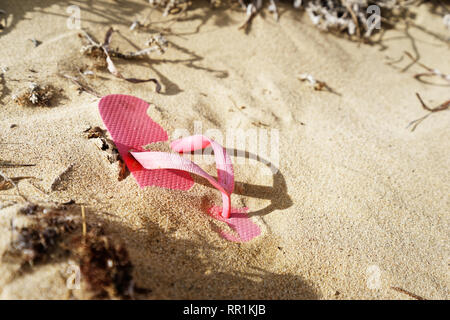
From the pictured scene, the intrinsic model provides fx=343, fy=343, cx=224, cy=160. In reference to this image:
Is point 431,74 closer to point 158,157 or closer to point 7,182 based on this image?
point 158,157

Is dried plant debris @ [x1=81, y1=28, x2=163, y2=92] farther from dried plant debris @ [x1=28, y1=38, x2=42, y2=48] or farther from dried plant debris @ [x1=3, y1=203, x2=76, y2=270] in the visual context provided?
dried plant debris @ [x1=3, y1=203, x2=76, y2=270]

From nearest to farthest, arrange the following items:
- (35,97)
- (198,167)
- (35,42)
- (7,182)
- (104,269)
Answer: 1. (104,269)
2. (7,182)
3. (198,167)
4. (35,97)
5. (35,42)

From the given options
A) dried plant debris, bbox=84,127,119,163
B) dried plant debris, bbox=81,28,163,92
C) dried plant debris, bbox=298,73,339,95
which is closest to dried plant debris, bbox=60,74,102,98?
dried plant debris, bbox=81,28,163,92

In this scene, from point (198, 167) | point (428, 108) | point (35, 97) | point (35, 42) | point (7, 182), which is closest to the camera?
point (7, 182)

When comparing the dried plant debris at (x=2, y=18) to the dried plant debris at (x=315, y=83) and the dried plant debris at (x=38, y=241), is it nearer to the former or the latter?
the dried plant debris at (x=38, y=241)

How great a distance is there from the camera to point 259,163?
1621 mm

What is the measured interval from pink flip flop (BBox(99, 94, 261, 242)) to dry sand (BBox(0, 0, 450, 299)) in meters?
0.05

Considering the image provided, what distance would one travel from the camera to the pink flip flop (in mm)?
1348

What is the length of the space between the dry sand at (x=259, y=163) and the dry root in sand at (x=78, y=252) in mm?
34

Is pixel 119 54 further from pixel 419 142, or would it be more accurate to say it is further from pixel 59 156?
pixel 419 142

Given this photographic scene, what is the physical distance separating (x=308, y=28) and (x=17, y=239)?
7.09 feet

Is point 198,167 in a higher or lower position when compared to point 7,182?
→ higher

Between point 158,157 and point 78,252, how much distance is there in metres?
0.48

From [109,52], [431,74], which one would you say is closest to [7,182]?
[109,52]
